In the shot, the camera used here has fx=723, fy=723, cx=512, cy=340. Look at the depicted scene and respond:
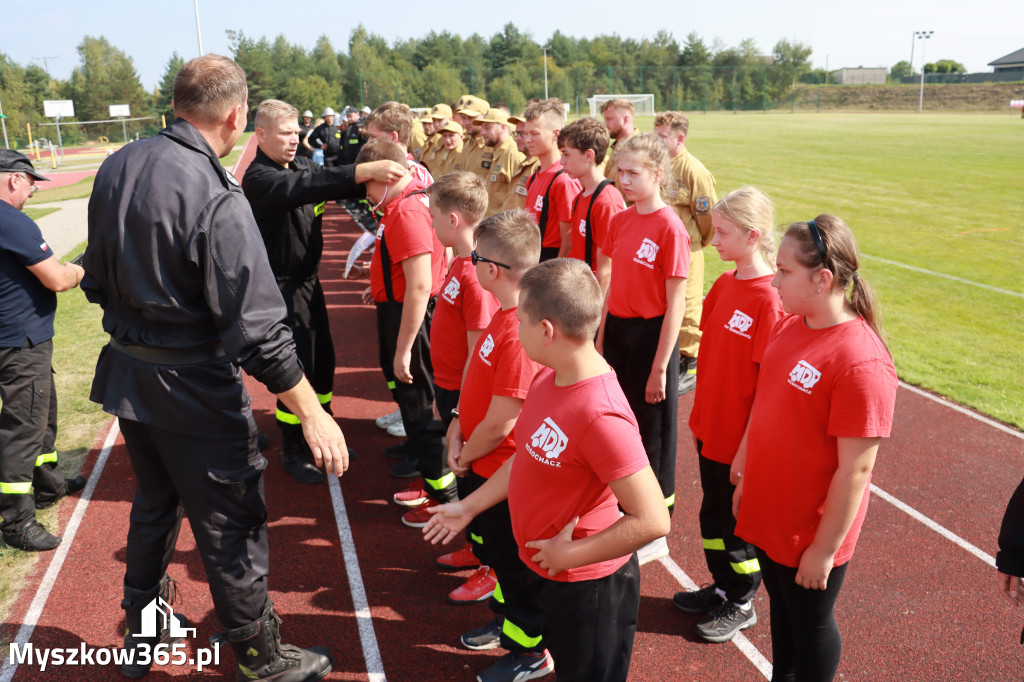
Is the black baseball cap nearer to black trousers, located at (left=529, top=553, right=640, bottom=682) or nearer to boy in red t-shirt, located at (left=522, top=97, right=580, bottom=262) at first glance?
boy in red t-shirt, located at (left=522, top=97, right=580, bottom=262)

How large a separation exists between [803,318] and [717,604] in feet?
6.15

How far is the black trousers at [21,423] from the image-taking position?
14.7ft

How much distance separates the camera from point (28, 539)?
456 centimetres

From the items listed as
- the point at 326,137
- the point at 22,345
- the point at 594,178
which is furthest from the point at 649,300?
the point at 326,137

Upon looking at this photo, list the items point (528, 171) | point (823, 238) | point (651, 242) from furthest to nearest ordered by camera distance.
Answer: point (528, 171)
point (651, 242)
point (823, 238)

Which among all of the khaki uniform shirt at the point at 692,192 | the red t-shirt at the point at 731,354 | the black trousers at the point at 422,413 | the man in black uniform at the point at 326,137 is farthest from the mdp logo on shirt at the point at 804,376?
the man in black uniform at the point at 326,137

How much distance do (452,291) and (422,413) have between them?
1.44 m

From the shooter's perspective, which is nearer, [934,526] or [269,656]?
[269,656]

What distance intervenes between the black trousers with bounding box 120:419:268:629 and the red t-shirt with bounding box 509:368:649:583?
1237 mm

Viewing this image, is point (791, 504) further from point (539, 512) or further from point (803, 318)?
point (539, 512)

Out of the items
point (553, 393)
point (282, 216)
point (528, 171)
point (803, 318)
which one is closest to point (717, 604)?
point (803, 318)

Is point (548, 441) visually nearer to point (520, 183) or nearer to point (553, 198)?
point (553, 198)

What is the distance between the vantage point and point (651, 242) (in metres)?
4.18

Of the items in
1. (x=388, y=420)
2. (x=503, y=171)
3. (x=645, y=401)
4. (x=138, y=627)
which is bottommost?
(x=388, y=420)
